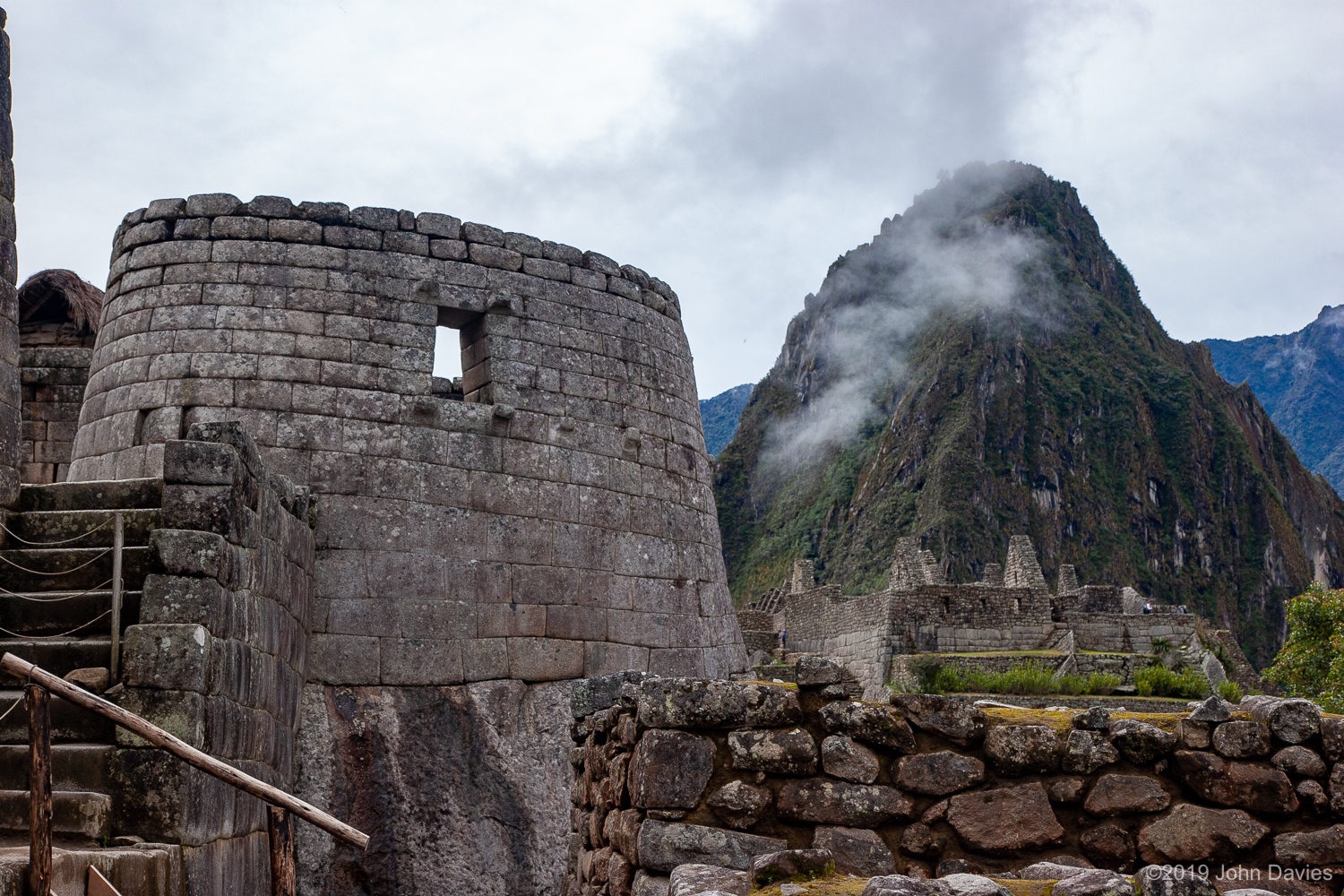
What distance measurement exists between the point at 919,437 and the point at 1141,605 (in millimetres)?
86389

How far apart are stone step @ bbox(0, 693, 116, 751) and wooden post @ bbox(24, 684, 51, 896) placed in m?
1.49

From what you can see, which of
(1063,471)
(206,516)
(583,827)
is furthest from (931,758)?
(1063,471)

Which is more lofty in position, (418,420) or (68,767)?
(418,420)

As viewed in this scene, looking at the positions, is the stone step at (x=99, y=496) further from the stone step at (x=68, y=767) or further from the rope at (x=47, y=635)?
the stone step at (x=68, y=767)

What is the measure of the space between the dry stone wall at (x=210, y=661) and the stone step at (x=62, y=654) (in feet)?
1.21

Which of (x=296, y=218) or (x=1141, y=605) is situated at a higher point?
(x=296, y=218)

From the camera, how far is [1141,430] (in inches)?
5079

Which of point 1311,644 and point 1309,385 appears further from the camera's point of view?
point 1309,385

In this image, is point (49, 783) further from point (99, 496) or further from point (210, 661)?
point (99, 496)

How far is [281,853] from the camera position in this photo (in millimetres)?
5293

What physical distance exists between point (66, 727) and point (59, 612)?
87 cm

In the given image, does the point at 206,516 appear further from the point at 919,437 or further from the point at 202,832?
the point at 919,437

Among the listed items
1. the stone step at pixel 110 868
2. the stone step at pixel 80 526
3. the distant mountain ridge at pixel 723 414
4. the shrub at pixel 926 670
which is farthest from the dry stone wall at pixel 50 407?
the distant mountain ridge at pixel 723 414

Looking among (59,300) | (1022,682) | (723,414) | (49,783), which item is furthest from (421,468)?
(723,414)
